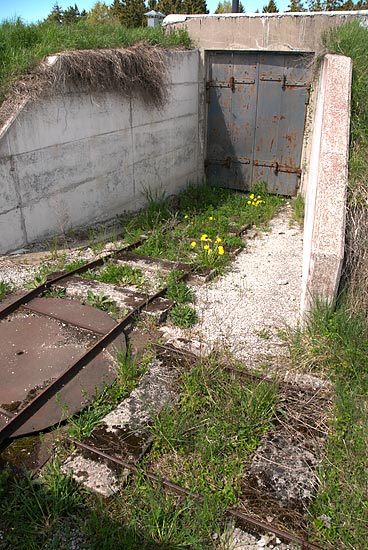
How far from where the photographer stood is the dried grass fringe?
646 centimetres

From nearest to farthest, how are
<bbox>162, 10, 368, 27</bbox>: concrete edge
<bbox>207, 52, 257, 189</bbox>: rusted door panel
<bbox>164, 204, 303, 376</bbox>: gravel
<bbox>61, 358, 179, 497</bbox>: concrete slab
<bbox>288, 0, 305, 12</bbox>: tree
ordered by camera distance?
<bbox>61, 358, 179, 497</bbox>: concrete slab → <bbox>164, 204, 303, 376</bbox>: gravel → <bbox>162, 10, 368, 27</bbox>: concrete edge → <bbox>207, 52, 257, 189</bbox>: rusted door panel → <bbox>288, 0, 305, 12</bbox>: tree

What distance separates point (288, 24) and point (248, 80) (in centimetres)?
127

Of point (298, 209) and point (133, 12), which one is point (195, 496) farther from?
point (133, 12)

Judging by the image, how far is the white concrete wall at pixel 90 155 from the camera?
21.1 ft

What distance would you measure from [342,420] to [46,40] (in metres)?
7.05

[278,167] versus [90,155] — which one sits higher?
[90,155]

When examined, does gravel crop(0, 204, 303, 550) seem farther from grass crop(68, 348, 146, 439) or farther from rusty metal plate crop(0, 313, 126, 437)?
rusty metal plate crop(0, 313, 126, 437)

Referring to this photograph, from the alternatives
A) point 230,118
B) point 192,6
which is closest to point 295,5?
point 192,6

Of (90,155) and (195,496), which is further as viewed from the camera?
(90,155)

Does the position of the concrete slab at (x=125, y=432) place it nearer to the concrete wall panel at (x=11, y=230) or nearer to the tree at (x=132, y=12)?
the concrete wall panel at (x=11, y=230)

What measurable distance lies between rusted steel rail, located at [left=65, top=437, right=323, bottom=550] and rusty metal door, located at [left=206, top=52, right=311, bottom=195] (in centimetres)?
767

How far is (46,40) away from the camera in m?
7.36

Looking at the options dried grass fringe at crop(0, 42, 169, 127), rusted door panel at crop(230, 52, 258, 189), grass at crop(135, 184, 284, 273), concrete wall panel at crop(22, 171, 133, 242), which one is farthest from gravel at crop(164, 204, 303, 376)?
dried grass fringe at crop(0, 42, 169, 127)

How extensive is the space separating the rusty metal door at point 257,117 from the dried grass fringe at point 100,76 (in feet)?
5.11
